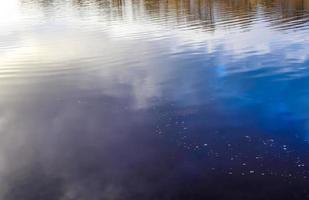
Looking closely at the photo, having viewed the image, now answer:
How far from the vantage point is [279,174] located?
44.8 feet

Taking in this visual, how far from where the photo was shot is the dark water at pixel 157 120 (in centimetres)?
1349

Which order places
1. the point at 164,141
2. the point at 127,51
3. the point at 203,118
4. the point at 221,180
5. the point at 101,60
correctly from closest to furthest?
1. the point at 221,180
2. the point at 164,141
3. the point at 203,118
4. the point at 101,60
5. the point at 127,51

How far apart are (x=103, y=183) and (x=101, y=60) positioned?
19497 mm

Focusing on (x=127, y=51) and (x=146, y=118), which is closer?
(x=146, y=118)

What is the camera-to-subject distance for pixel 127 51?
35.2 m

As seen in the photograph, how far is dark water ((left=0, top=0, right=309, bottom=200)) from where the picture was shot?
1349 cm

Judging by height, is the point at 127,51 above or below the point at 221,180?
above

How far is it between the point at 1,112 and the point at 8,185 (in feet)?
27.1

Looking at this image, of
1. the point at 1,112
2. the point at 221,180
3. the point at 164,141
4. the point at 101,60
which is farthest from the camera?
the point at 101,60

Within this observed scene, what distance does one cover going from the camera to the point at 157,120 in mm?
19141

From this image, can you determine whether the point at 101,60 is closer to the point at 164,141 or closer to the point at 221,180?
the point at 164,141

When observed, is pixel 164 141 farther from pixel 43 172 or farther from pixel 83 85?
pixel 83 85

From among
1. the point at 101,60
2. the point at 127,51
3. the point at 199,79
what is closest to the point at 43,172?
the point at 199,79

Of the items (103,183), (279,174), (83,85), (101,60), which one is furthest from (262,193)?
(101,60)
